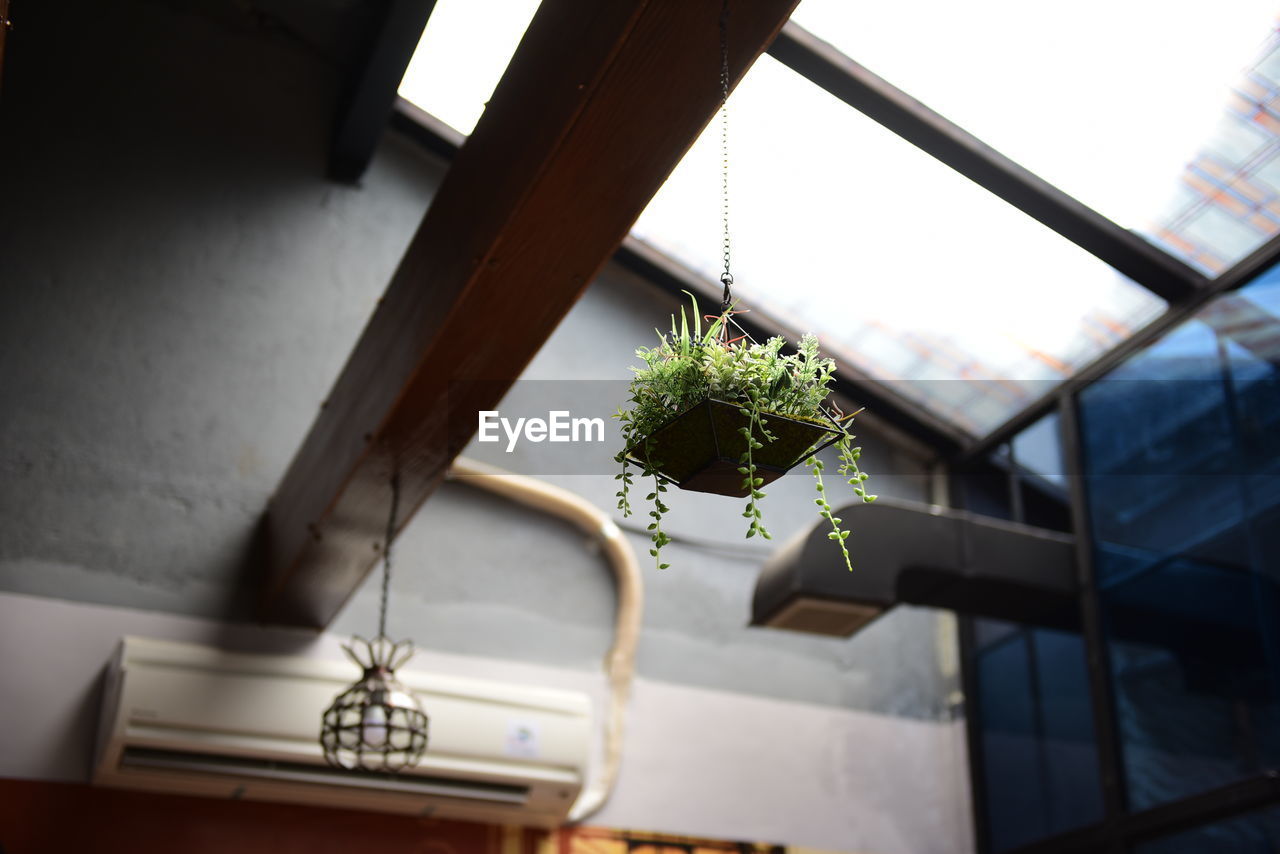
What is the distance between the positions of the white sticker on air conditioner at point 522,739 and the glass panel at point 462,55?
2.05 m

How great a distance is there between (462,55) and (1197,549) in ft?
10.4

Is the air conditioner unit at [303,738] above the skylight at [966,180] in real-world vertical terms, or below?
below

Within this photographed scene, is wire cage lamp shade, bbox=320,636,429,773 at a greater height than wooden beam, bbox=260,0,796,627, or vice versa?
wooden beam, bbox=260,0,796,627

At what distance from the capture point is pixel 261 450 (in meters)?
4.49

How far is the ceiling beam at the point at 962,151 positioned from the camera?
13.6 ft

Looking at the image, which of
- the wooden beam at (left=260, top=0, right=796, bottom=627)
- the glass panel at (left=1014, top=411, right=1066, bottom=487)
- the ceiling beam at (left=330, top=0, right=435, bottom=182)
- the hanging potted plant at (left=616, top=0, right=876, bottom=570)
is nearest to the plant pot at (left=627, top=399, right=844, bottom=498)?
the hanging potted plant at (left=616, top=0, right=876, bottom=570)

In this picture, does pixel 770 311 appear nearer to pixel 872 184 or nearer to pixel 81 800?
pixel 872 184

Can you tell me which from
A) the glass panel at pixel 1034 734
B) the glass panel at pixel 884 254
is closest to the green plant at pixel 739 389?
the glass panel at pixel 884 254

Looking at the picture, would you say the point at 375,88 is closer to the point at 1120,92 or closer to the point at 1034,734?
the point at 1120,92

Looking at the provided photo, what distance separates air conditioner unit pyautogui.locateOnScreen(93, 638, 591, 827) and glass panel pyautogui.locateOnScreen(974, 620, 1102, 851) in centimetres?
183

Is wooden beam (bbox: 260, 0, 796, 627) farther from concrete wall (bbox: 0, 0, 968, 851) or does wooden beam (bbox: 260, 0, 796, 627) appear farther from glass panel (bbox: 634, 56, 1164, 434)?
glass panel (bbox: 634, 56, 1164, 434)

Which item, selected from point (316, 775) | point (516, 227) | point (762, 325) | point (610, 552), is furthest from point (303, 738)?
point (762, 325)

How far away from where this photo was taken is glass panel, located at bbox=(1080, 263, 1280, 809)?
13.4 feet

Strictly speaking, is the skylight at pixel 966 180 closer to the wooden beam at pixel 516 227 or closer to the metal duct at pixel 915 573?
the metal duct at pixel 915 573
